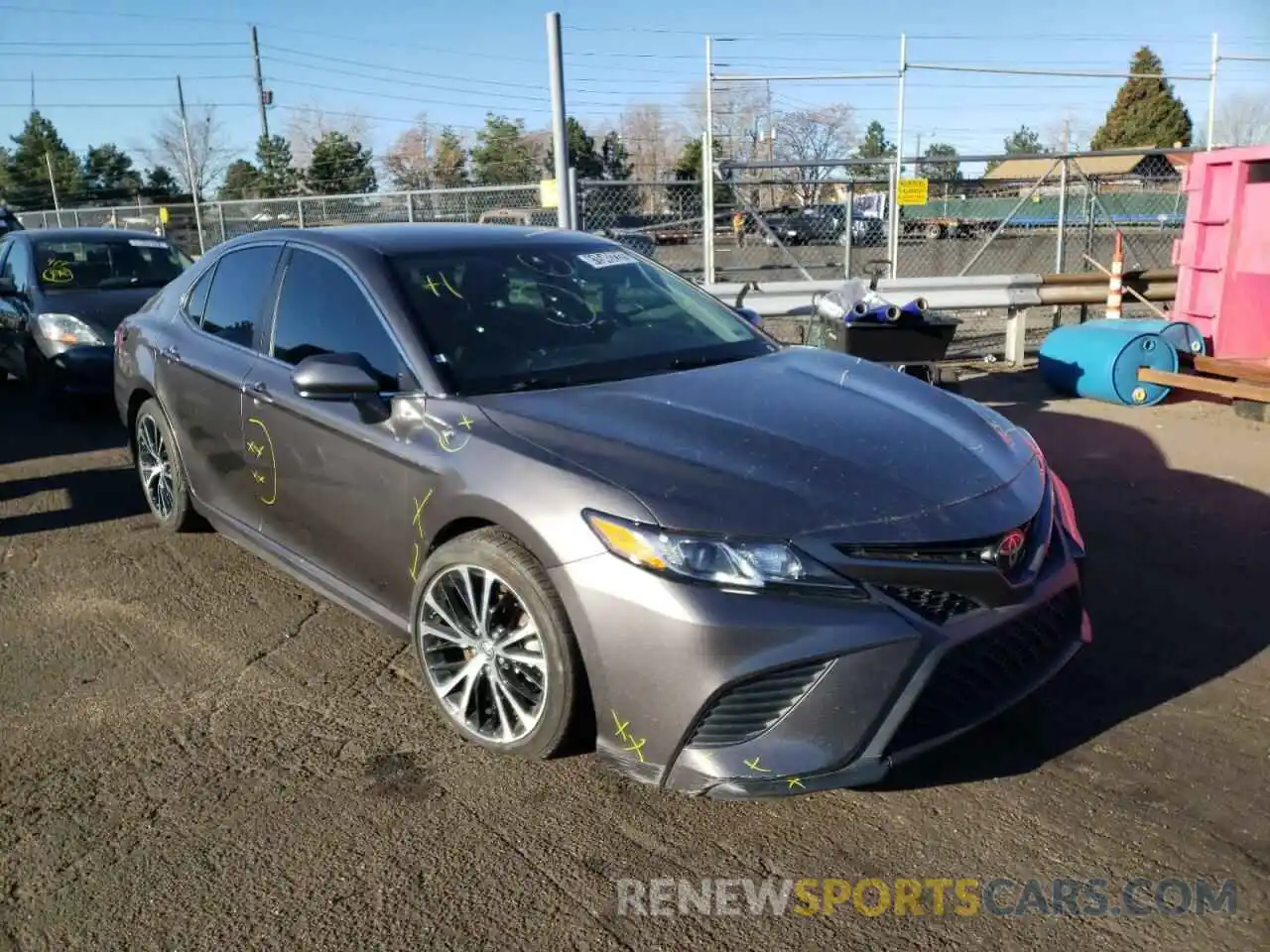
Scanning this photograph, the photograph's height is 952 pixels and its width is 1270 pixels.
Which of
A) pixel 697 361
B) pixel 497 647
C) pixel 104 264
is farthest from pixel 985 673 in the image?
pixel 104 264

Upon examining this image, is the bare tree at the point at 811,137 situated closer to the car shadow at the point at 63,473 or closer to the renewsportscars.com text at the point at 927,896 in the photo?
the car shadow at the point at 63,473

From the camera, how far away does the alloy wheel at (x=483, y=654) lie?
310cm

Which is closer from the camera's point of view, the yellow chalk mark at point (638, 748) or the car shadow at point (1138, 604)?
the yellow chalk mark at point (638, 748)

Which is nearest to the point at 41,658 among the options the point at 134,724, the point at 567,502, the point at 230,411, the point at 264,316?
the point at 134,724

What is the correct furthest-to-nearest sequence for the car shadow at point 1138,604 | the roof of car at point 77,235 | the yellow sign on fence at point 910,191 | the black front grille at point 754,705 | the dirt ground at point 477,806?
the yellow sign on fence at point 910,191 < the roof of car at point 77,235 < the car shadow at point 1138,604 < the black front grille at point 754,705 < the dirt ground at point 477,806

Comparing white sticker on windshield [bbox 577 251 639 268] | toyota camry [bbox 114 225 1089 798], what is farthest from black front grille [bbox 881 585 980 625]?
white sticker on windshield [bbox 577 251 639 268]

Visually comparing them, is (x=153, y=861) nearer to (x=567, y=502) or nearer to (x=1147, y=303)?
(x=567, y=502)

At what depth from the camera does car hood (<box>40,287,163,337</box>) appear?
28.1ft

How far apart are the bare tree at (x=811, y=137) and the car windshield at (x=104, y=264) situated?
25.5 ft

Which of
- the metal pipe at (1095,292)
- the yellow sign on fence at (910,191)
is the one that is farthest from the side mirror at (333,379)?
the yellow sign on fence at (910,191)

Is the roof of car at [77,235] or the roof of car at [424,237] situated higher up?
the roof of car at [424,237]

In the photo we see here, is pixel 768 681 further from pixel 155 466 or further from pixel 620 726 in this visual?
pixel 155 466

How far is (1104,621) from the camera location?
4.17 m

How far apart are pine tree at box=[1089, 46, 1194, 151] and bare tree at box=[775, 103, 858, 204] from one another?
37.7 m
